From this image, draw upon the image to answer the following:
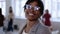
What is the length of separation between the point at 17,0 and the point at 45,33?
29.5 feet

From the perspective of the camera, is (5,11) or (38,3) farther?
(5,11)

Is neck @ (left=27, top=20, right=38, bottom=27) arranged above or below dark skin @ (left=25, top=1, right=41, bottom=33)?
below

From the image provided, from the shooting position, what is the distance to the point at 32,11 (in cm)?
152

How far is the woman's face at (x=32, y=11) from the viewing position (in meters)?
1.50

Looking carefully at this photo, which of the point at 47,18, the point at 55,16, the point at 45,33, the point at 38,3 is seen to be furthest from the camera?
the point at 55,16

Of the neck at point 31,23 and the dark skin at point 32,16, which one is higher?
the dark skin at point 32,16

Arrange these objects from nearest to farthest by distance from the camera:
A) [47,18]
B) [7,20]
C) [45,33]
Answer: [45,33] → [47,18] → [7,20]

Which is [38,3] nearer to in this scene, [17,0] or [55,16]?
[55,16]

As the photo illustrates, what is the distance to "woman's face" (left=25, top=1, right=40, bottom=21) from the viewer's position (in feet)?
4.94

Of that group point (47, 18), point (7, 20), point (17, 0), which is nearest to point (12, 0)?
point (17, 0)

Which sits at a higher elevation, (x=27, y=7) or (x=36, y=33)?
(x=27, y=7)

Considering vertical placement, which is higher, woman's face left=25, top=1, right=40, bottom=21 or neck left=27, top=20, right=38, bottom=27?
woman's face left=25, top=1, right=40, bottom=21

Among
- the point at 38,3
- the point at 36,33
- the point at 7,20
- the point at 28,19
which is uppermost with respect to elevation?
the point at 38,3

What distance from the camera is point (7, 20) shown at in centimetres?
1002
